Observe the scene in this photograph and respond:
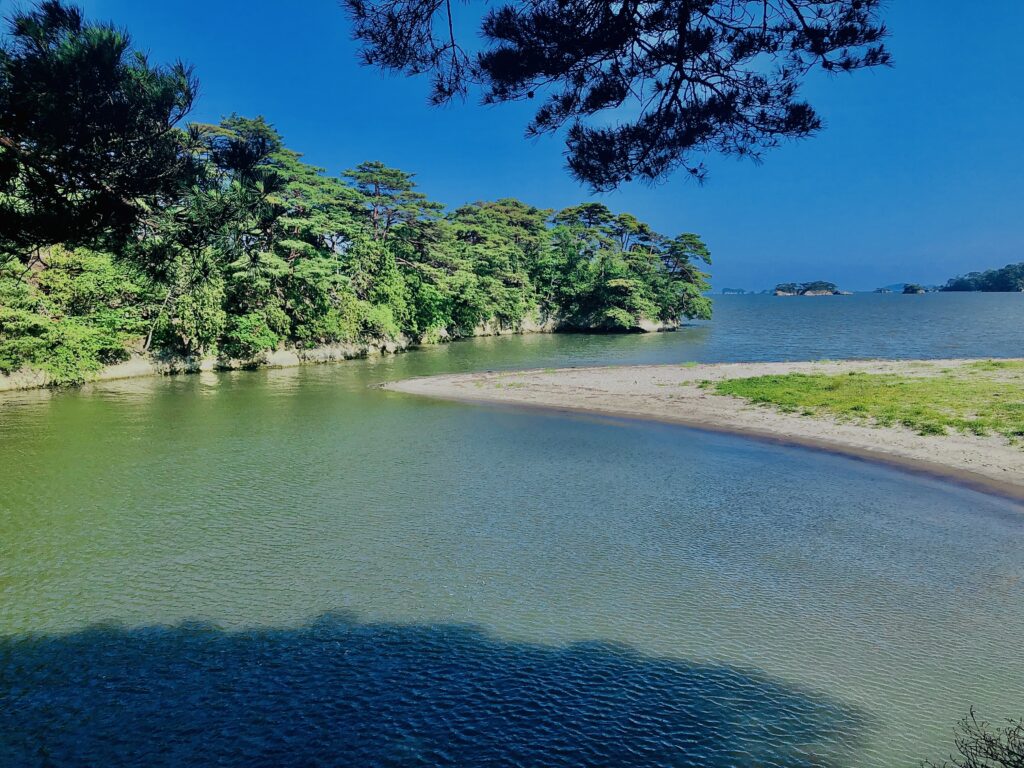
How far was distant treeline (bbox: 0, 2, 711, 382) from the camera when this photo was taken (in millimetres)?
4273

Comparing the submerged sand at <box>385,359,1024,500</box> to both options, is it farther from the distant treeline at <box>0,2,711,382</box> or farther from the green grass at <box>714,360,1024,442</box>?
the distant treeline at <box>0,2,711,382</box>

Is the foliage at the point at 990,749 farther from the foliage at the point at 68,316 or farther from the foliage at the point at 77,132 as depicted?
the foliage at the point at 68,316

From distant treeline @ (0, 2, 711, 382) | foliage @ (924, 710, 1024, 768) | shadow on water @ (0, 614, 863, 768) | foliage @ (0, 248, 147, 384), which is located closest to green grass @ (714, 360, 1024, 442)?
foliage @ (924, 710, 1024, 768)

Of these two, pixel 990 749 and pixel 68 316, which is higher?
pixel 68 316

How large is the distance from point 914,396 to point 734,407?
4340 millimetres

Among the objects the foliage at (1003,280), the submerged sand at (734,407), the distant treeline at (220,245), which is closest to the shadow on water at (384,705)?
the distant treeline at (220,245)

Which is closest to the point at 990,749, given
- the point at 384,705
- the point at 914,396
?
the point at 384,705

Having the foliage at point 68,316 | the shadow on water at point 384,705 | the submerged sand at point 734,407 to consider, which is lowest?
the shadow on water at point 384,705

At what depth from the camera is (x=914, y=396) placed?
49.6 ft

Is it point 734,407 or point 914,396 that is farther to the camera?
point 734,407

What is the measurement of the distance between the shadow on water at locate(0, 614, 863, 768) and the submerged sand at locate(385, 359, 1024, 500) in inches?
315

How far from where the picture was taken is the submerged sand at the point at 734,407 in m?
10.9

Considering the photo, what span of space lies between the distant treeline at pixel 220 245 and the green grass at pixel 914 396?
13.5 metres

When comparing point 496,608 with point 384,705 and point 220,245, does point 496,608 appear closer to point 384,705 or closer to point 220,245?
point 384,705
